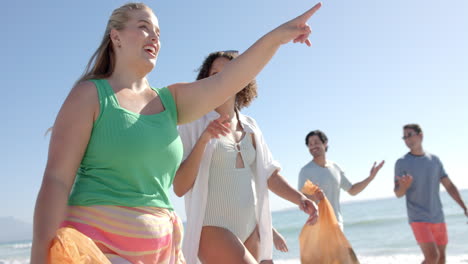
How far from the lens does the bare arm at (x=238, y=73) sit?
2.15 metres

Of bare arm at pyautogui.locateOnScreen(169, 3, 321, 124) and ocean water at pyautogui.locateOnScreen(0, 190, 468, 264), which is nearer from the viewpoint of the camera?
bare arm at pyautogui.locateOnScreen(169, 3, 321, 124)

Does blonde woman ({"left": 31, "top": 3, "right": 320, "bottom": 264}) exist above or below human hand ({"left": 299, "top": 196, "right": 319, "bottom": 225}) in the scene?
above

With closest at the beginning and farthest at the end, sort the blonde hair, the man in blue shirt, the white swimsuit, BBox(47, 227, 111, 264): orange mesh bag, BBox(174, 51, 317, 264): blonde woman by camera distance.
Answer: BBox(47, 227, 111, 264): orange mesh bag < the blonde hair < BBox(174, 51, 317, 264): blonde woman < the white swimsuit < the man in blue shirt

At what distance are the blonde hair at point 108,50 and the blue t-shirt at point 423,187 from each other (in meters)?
6.39

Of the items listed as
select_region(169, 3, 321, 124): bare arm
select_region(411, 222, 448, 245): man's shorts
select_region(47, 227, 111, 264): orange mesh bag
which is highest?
select_region(169, 3, 321, 124): bare arm

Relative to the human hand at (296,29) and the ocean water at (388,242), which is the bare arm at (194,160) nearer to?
the human hand at (296,29)

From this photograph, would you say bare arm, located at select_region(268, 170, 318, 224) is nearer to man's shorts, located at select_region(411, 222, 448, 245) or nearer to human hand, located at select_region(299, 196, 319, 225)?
human hand, located at select_region(299, 196, 319, 225)

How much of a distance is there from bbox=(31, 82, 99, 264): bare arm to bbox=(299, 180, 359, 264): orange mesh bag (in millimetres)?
3539

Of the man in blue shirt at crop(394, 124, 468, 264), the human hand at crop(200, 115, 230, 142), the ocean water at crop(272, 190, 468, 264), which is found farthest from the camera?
the ocean water at crop(272, 190, 468, 264)

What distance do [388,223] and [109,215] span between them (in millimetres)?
31212

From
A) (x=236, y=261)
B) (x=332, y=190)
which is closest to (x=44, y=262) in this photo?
(x=236, y=261)

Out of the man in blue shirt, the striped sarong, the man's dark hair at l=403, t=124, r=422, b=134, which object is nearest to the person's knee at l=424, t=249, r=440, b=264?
the man in blue shirt

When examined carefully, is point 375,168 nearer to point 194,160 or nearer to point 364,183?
point 364,183

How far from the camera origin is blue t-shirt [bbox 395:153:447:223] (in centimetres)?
748
